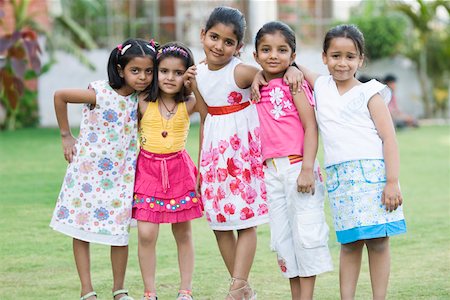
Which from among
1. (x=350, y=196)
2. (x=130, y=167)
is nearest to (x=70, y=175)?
(x=130, y=167)

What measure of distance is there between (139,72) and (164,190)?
58 cm

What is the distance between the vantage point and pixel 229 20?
461 cm

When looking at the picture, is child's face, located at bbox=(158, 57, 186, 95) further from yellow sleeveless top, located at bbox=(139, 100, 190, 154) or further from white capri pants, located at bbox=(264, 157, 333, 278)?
white capri pants, located at bbox=(264, 157, 333, 278)

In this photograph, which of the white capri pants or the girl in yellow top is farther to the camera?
the girl in yellow top

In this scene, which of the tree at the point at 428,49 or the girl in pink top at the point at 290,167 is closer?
the girl in pink top at the point at 290,167

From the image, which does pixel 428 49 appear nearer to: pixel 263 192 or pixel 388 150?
pixel 263 192

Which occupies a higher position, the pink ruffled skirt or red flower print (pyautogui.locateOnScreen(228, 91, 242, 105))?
red flower print (pyautogui.locateOnScreen(228, 91, 242, 105))

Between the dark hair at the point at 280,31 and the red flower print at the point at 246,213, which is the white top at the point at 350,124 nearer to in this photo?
the dark hair at the point at 280,31

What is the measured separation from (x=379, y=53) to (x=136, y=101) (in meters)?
18.0

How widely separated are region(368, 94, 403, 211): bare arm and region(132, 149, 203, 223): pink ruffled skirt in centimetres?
103

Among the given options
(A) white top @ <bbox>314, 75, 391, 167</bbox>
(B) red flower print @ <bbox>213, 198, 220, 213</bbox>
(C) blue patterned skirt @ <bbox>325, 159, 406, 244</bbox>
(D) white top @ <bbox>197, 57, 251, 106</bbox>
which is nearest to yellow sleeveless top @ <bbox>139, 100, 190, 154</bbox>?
(D) white top @ <bbox>197, 57, 251, 106</bbox>

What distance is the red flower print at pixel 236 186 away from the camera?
4.70 metres

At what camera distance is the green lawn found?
5.12 meters

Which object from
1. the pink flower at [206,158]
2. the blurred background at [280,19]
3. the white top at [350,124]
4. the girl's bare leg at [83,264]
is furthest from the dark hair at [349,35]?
the blurred background at [280,19]
